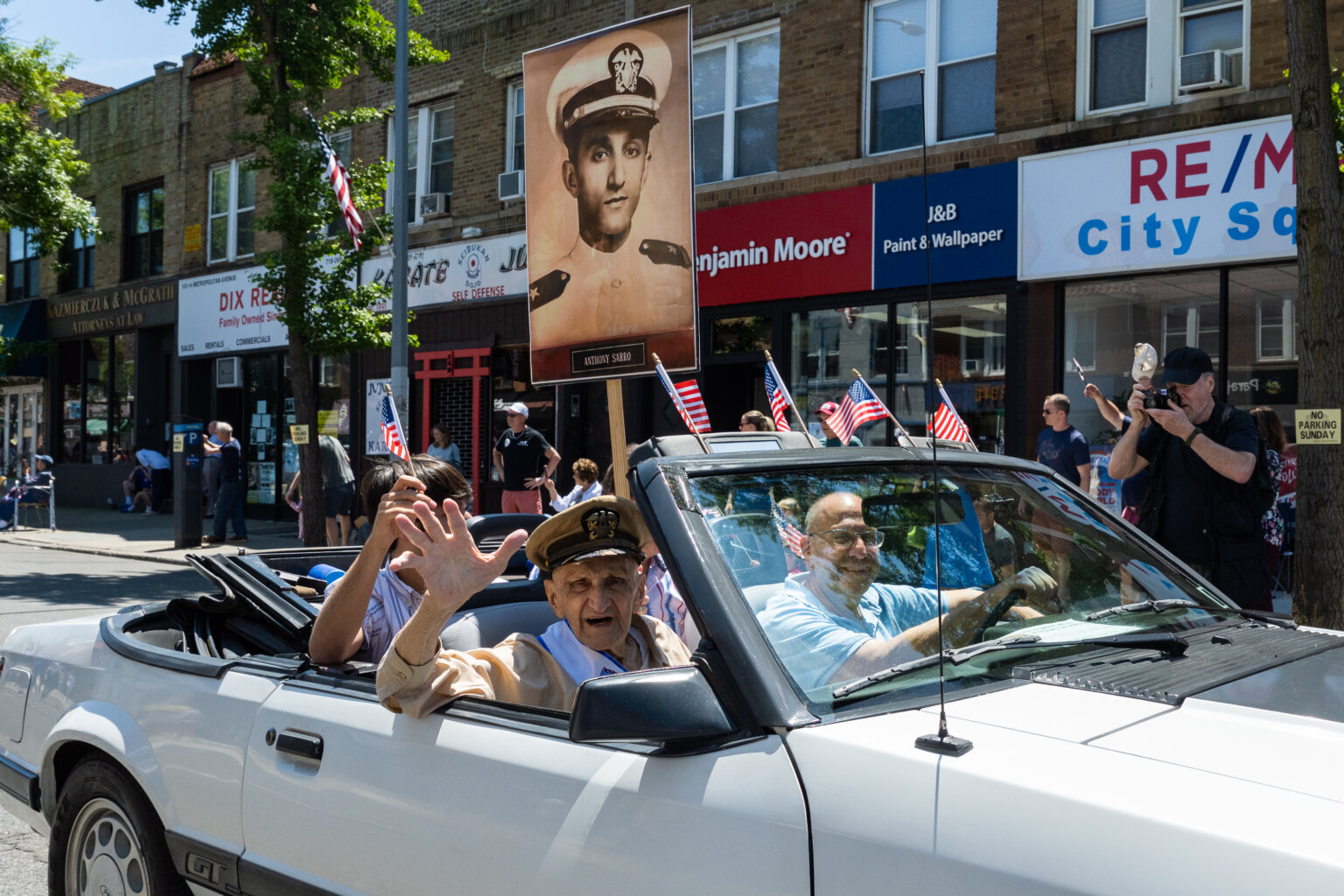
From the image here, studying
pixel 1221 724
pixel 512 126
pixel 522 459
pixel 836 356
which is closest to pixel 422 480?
pixel 1221 724

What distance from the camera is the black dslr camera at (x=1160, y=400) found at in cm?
551

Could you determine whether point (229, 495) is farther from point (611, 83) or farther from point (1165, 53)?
point (1165, 53)

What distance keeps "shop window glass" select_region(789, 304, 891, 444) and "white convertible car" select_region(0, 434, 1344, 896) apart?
32.6 ft

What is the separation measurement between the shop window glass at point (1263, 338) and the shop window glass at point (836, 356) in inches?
140

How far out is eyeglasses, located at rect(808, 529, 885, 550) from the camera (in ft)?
8.06

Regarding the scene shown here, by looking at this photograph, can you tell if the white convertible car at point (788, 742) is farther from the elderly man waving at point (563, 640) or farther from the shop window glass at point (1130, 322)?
the shop window glass at point (1130, 322)

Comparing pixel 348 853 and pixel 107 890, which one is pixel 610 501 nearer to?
pixel 348 853

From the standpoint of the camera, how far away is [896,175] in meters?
13.0

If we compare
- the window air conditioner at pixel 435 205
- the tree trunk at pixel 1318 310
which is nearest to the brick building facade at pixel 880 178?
the window air conditioner at pixel 435 205

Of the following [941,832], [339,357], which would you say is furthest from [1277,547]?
[339,357]

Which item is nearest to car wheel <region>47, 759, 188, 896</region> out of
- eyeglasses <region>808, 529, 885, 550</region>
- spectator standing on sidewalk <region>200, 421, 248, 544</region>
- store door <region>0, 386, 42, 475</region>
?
eyeglasses <region>808, 529, 885, 550</region>

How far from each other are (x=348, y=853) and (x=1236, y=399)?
1009 cm

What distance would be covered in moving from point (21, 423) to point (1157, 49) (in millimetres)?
27107

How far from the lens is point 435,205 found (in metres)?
18.1
